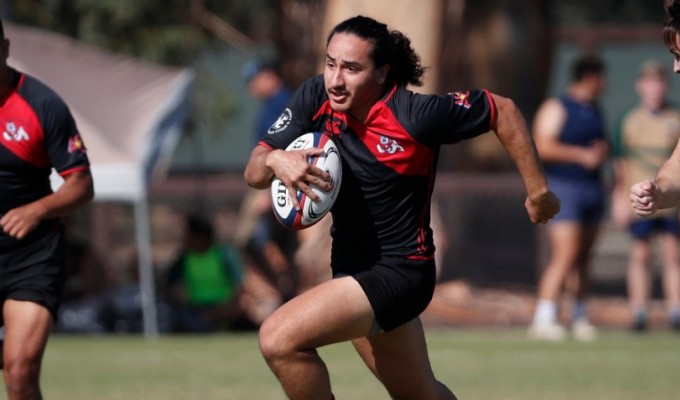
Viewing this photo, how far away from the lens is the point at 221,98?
73.0 feet

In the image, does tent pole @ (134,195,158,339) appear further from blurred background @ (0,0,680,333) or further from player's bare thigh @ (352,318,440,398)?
player's bare thigh @ (352,318,440,398)

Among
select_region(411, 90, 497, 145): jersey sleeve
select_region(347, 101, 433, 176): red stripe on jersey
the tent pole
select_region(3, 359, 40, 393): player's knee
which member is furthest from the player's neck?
the tent pole

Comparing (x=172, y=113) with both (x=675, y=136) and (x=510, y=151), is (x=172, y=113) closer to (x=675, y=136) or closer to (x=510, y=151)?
(x=675, y=136)

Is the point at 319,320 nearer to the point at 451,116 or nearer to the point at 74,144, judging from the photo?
the point at 451,116

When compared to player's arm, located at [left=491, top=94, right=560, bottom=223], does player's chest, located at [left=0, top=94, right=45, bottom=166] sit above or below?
below

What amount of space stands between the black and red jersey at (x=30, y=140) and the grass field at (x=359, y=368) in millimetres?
Answer: 2417

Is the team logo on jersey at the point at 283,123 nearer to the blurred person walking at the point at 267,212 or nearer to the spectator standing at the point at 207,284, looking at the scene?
the blurred person walking at the point at 267,212

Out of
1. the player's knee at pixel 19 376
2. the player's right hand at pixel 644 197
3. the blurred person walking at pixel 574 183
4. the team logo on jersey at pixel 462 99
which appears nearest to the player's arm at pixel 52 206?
the player's knee at pixel 19 376

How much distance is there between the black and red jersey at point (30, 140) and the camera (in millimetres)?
6668

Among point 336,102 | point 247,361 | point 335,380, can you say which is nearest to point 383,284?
point 336,102

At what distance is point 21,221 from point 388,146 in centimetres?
180

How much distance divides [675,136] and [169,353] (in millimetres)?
5023

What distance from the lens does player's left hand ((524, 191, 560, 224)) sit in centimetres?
605

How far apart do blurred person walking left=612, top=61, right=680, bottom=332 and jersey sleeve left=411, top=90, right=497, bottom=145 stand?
24.4ft
